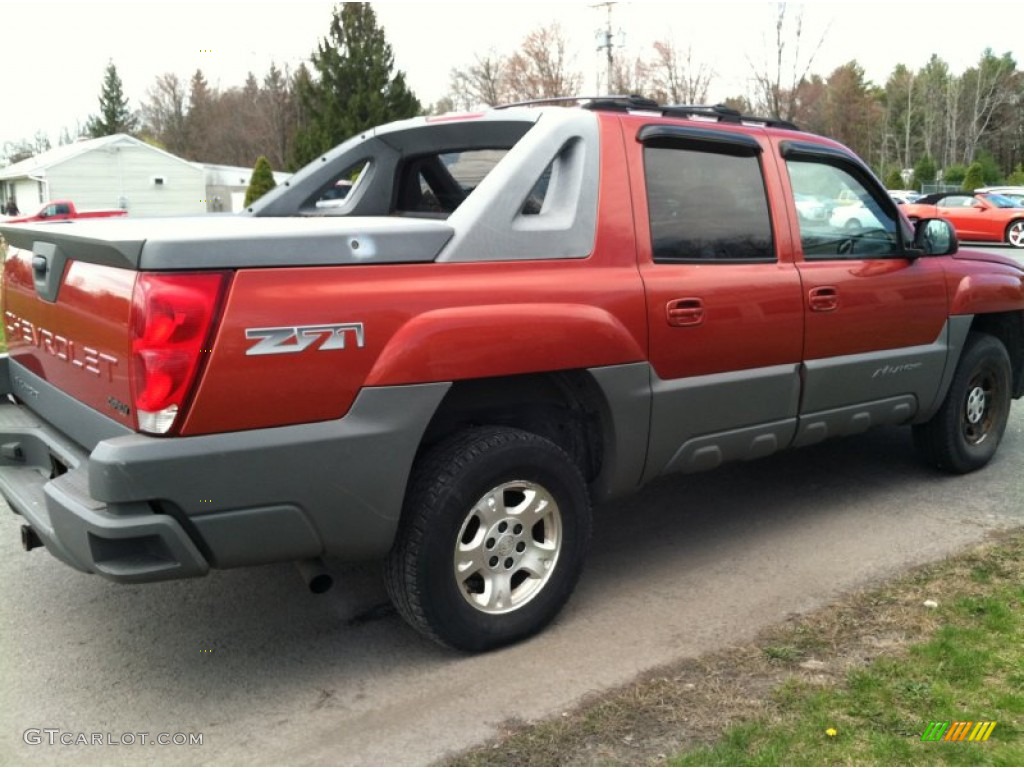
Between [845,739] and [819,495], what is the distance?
9.04 ft

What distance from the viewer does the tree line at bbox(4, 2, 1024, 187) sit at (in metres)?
45.0

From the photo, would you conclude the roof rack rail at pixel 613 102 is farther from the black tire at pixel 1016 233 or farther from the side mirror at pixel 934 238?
the black tire at pixel 1016 233

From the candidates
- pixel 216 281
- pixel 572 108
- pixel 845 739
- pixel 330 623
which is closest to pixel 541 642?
pixel 330 623

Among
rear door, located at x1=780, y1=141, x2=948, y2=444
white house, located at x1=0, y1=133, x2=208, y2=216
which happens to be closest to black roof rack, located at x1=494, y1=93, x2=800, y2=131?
rear door, located at x1=780, y1=141, x2=948, y2=444

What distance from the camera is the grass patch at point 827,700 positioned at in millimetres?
2900

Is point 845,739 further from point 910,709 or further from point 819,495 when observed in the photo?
point 819,495

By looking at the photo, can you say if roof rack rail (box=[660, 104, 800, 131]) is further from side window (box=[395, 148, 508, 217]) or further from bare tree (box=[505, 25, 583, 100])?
bare tree (box=[505, 25, 583, 100])

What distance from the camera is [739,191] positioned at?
444cm

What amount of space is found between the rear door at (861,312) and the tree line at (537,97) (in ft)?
102

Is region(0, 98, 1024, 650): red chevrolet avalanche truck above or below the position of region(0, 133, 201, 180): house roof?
below

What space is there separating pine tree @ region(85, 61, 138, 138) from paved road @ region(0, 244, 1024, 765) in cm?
8608

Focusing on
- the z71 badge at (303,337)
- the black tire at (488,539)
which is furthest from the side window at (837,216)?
the z71 badge at (303,337)

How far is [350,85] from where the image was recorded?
174ft

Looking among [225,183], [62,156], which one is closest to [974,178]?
[225,183]
